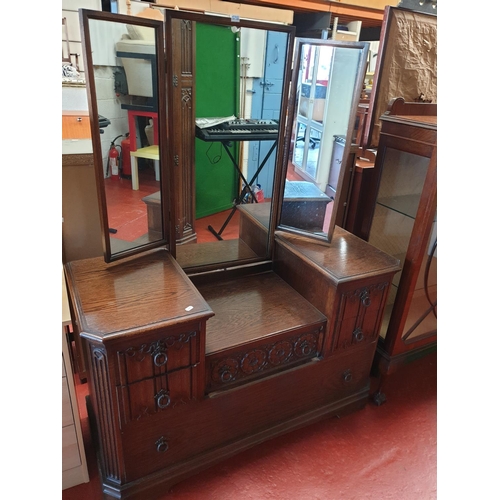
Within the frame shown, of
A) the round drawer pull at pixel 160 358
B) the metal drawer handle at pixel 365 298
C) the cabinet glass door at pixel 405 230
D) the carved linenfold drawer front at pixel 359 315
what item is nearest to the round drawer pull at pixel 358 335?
the carved linenfold drawer front at pixel 359 315

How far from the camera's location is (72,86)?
1.44m

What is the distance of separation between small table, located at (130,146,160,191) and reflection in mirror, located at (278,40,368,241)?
20.3 inches

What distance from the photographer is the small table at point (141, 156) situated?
122cm

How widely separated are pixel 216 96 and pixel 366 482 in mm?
1515

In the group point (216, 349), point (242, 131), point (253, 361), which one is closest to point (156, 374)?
point (216, 349)

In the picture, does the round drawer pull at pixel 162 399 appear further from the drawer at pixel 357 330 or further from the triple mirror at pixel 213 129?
the drawer at pixel 357 330

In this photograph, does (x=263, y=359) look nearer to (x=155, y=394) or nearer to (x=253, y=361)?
(x=253, y=361)

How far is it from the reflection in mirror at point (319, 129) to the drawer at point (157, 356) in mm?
710

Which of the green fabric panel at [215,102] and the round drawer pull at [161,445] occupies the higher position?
the green fabric panel at [215,102]

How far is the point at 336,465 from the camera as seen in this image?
1506 mm

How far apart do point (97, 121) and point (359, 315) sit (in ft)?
3.66

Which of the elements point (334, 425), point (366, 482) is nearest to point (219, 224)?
point (334, 425)

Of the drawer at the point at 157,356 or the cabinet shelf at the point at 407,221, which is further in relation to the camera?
the cabinet shelf at the point at 407,221

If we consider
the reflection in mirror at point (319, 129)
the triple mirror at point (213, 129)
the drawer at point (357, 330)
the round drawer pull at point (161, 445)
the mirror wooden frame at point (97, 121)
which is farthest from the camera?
the drawer at point (357, 330)
